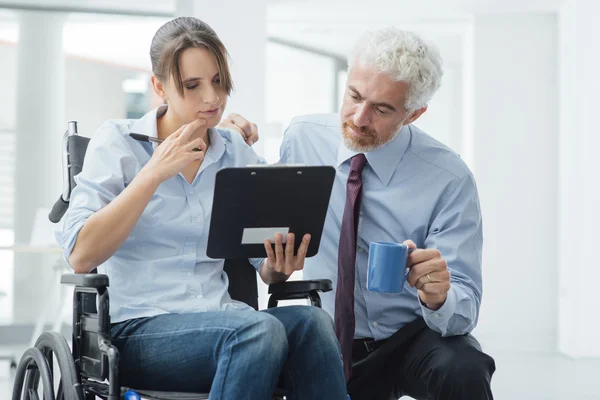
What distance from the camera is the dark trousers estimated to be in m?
1.87

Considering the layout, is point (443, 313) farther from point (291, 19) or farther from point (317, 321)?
point (291, 19)

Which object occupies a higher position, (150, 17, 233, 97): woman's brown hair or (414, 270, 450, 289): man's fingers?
(150, 17, 233, 97): woman's brown hair

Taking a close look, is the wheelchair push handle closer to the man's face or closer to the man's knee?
the man's face

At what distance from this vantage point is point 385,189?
2.17m

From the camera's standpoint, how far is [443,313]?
1.91 metres

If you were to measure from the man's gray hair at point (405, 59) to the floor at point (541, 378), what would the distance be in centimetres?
237

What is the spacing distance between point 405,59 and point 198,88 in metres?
0.58

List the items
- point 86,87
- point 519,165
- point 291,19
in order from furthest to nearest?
point 291,19, point 86,87, point 519,165

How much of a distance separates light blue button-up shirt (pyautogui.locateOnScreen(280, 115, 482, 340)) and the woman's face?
41 cm

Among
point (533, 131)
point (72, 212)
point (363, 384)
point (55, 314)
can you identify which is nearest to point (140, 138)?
point (72, 212)

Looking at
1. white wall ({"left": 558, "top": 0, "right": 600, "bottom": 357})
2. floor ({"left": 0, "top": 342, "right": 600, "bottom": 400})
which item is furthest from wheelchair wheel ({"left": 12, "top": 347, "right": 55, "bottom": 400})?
white wall ({"left": 558, "top": 0, "right": 600, "bottom": 357})

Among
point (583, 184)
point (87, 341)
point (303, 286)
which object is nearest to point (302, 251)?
point (303, 286)

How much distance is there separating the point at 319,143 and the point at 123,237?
2.44ft

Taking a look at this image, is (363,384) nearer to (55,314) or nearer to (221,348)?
(221,348)
